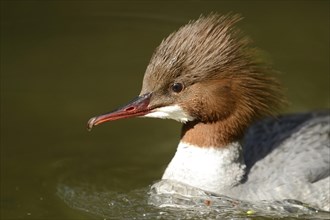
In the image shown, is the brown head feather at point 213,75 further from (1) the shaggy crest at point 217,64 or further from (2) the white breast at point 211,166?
(2) the white breast at point 211,166

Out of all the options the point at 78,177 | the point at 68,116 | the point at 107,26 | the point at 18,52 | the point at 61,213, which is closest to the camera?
the point at 61,213

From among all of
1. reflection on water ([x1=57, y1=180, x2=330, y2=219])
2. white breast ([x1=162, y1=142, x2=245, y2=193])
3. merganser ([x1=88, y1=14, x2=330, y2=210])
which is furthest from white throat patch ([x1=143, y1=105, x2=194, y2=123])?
reflection on water ([x1=57, y1=180, x2=330, y2=219])

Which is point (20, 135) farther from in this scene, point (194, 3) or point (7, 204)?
point (194, 3)

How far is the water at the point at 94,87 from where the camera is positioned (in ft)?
22.7

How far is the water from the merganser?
427 millimetres

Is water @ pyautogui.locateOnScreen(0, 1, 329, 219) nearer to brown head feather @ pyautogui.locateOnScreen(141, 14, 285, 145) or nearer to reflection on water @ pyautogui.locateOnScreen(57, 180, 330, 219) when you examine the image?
reflection on water @ pyautogui.locateOnScreen(57, 180, 330, 219)

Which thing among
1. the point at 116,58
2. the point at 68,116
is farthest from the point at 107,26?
the point at 68,116

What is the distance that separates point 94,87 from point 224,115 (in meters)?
2.41

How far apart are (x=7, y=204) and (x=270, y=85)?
2.38 meters

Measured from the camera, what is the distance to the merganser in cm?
600

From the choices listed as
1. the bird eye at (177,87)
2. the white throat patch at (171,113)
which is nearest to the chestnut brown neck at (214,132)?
the white throat patch at (171,113)

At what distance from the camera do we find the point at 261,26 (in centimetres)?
924

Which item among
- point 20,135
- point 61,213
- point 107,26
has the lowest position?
point 61,213

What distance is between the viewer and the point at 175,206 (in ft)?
21.4
